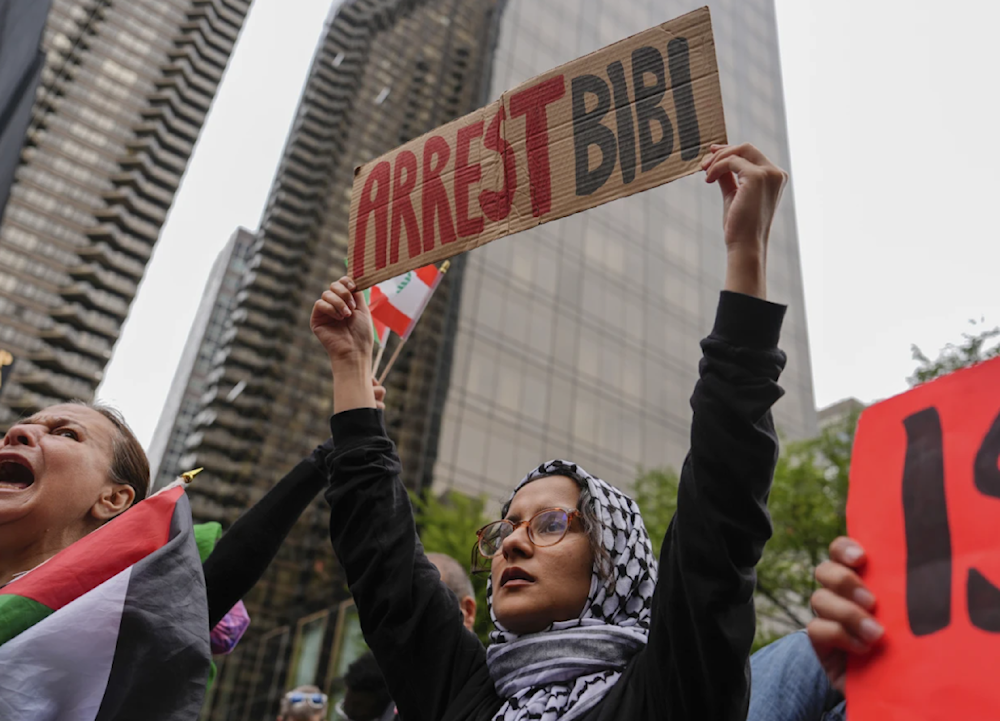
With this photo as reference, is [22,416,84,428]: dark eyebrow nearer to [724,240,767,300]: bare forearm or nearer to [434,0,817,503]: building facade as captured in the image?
[724,240,767,300]: bare forearm

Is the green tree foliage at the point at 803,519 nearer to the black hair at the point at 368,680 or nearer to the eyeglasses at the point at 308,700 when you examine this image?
the eyeglasses at the point at 308,700

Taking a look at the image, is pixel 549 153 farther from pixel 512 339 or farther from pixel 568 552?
pixel 512 339

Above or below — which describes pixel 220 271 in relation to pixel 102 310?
above

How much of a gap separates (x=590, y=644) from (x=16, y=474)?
1.70 metres

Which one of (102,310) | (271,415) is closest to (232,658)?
(271,415)

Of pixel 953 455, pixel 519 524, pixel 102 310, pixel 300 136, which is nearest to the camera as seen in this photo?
pixel 953 455

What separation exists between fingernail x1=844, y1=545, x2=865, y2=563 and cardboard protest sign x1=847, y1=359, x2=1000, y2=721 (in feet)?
0.05

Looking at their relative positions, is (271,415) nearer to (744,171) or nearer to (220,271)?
(744,171)

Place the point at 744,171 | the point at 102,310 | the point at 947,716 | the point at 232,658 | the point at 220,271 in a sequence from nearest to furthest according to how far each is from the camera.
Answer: the point at 947,716 → the point at 744,171 → the point at 232,658 → the point at 102,310 → the point at 220,271

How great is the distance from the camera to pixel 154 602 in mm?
1780

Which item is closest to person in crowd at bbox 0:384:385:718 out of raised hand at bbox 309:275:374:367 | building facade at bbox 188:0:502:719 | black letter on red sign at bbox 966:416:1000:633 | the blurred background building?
raised hand at bbox 309:275:374:367

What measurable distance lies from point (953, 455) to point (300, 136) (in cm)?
5726

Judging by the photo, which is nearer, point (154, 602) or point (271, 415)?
point (154, 602)

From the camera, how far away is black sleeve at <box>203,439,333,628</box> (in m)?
2.43
